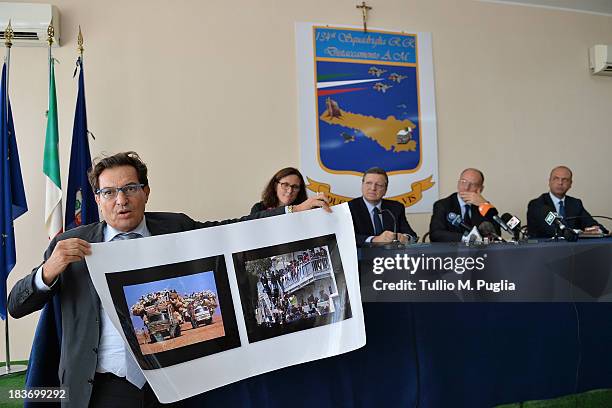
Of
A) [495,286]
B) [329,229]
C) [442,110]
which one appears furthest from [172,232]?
[442,110]

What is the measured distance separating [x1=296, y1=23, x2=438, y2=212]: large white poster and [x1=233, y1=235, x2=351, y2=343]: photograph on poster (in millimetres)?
2461

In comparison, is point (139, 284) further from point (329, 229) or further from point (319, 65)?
point (319, 65)

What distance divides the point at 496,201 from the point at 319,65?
203 cm

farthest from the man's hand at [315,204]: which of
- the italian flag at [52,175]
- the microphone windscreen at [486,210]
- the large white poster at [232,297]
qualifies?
the italian flag at [52,175]

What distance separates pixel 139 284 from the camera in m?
1.39

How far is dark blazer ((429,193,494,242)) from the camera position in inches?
129

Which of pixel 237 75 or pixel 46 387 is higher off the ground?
pixel 237 75

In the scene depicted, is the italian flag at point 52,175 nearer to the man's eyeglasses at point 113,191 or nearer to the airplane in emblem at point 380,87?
the man's eyeglasses at point 113,191

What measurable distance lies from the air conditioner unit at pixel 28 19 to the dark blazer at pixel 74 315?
104 inches

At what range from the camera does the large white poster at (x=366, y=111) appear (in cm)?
405

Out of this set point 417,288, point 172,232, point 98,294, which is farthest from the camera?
point 417,288

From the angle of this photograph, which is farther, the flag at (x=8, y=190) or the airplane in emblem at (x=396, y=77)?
the airplane in emblem at (x=396, y=77)

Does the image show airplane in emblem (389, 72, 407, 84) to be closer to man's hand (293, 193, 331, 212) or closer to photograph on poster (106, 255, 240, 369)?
man's hand (293, 193, 331, 212)

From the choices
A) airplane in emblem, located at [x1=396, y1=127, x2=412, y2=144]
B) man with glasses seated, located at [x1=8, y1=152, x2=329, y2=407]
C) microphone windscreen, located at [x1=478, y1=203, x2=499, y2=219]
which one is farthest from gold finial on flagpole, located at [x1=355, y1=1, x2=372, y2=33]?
man with glasses seated, located at [x1=8, y1=152, x2=329, y2=407]
